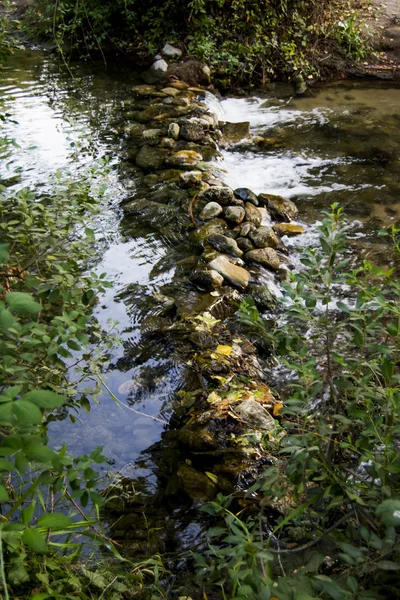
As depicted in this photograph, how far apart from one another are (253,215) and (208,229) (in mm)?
509

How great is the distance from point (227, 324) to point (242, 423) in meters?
0.90

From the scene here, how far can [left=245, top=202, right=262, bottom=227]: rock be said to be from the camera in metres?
4.62

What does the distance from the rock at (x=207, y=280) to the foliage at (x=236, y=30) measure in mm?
5015

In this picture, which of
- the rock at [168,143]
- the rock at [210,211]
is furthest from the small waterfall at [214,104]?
the rock at [210,211]

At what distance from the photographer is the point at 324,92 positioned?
7.86 m

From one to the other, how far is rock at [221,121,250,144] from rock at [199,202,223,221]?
202 centimetres

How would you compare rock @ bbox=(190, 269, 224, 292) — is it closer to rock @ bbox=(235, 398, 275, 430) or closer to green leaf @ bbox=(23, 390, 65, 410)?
rock @ bbox=(235, 398, 275, 430)

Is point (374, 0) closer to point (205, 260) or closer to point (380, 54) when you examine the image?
point (380, 54)

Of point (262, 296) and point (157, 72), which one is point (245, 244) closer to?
point (262, 296)

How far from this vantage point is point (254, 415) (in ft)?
8.81

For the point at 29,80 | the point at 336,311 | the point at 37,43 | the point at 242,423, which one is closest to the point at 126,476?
the point at 242,423

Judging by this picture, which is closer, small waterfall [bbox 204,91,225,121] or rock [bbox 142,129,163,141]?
rock [bbox 142,129,163,141]

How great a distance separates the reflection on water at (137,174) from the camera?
2.95 metres

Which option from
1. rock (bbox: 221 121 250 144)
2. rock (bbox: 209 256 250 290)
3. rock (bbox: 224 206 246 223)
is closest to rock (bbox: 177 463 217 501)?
rock (bbox: 209 256 250 290)
